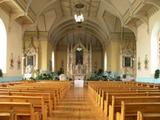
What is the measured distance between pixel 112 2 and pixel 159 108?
75.2 feet

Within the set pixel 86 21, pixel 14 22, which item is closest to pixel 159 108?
pixel 14 22

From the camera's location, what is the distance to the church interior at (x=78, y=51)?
11.0 m

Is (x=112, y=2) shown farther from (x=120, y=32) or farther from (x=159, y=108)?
(x=159, y=108)

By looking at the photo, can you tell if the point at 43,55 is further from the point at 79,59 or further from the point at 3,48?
the point at 3,48

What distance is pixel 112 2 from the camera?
26953 millimetres

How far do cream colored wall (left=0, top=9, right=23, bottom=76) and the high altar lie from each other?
2233cm

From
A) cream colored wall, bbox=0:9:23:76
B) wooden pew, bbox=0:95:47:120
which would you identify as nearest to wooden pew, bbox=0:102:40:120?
wooden pew, bbox=0:95:47:120

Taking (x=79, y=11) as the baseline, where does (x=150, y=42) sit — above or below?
below

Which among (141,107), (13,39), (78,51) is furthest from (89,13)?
(141,107)

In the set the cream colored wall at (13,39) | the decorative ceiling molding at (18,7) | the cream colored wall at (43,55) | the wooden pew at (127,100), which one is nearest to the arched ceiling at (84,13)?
the cream colored wall at (43,55)

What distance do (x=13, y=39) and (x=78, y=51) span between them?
25.4 m

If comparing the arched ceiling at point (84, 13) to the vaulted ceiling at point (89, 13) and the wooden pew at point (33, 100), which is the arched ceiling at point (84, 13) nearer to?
the vaulted ceiling at point (89, 13)

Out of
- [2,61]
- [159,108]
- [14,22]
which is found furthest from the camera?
[14,22]

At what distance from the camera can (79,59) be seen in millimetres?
48781
